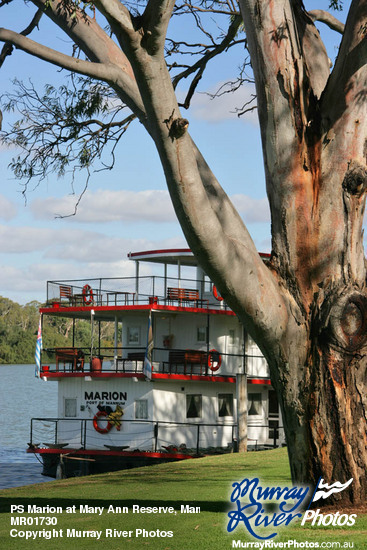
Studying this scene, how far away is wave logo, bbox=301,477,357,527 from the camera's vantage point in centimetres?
664

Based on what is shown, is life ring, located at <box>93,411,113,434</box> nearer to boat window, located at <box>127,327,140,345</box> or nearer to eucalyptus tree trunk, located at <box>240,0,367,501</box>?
boat window, located at <box>127,327,140,345</box>

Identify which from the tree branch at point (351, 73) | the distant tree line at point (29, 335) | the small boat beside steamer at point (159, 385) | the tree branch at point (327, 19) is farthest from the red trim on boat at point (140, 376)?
the distant tree line at point (29, 335)

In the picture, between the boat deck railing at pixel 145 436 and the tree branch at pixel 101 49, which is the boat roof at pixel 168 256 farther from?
the tree branch at pixel 101 49

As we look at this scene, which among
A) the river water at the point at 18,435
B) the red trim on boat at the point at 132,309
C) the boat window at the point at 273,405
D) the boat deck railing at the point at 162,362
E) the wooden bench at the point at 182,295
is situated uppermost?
the wooden bench at the point at 182,295

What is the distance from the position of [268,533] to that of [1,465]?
24854mm

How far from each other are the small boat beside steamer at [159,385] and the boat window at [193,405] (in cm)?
3

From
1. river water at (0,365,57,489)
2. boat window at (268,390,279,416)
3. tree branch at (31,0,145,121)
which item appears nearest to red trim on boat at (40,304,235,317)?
boat window at (268,390,279,416)

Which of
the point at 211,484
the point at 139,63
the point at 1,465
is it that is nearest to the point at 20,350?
the point at 1,465

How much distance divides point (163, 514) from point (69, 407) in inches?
661

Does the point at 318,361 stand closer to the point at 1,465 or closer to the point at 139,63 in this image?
the point at 139,63

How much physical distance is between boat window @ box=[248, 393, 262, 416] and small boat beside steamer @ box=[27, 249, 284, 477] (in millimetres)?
36

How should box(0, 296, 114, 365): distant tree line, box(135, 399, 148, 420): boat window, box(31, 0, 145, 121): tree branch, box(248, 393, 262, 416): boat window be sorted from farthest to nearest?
box(0, 296, 114, 365): distant tree line < box(248, 393, 262, 416): boat window < box(135, 399, 148, 420): boat window < box(31, 0, 145, 121): tree branch

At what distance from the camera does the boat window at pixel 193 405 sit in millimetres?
24609

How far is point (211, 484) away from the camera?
1222cm
